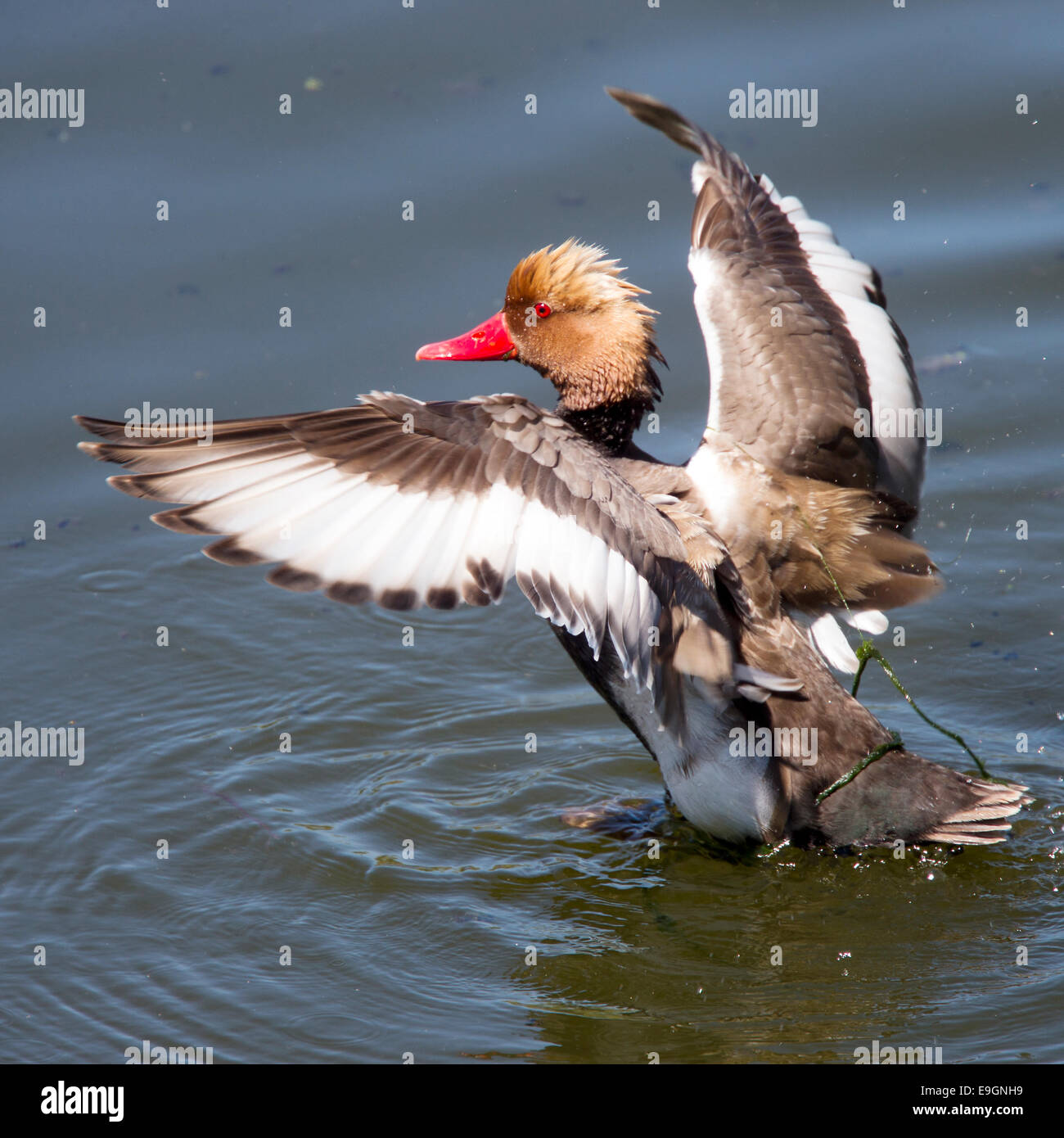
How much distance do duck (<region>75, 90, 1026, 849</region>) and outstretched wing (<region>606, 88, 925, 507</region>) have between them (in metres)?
0.02

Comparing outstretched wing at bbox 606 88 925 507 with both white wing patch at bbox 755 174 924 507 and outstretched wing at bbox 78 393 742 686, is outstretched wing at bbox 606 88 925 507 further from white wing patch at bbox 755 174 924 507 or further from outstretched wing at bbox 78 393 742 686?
outstretched wing at bbox 78 393 742 686

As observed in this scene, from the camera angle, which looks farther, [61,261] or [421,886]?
[61,261]

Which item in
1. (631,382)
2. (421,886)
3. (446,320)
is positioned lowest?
(421,886)

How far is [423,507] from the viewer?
4.36 metres

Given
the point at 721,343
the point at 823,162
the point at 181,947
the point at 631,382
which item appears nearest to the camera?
the point at 181,947

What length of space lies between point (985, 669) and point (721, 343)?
194cm

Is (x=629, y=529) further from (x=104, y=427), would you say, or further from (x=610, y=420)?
(x=104, y=427)

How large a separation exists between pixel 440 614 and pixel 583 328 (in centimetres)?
194

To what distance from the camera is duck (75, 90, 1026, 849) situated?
168 inches

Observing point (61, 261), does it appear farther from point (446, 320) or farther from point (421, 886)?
point (421, 886)

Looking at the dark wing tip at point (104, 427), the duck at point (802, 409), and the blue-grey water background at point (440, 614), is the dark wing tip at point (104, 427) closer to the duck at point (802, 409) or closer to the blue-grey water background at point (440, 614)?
the blue-grey water background at point (440, 614)

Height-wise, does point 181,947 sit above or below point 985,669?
below

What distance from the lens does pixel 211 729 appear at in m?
6.14
